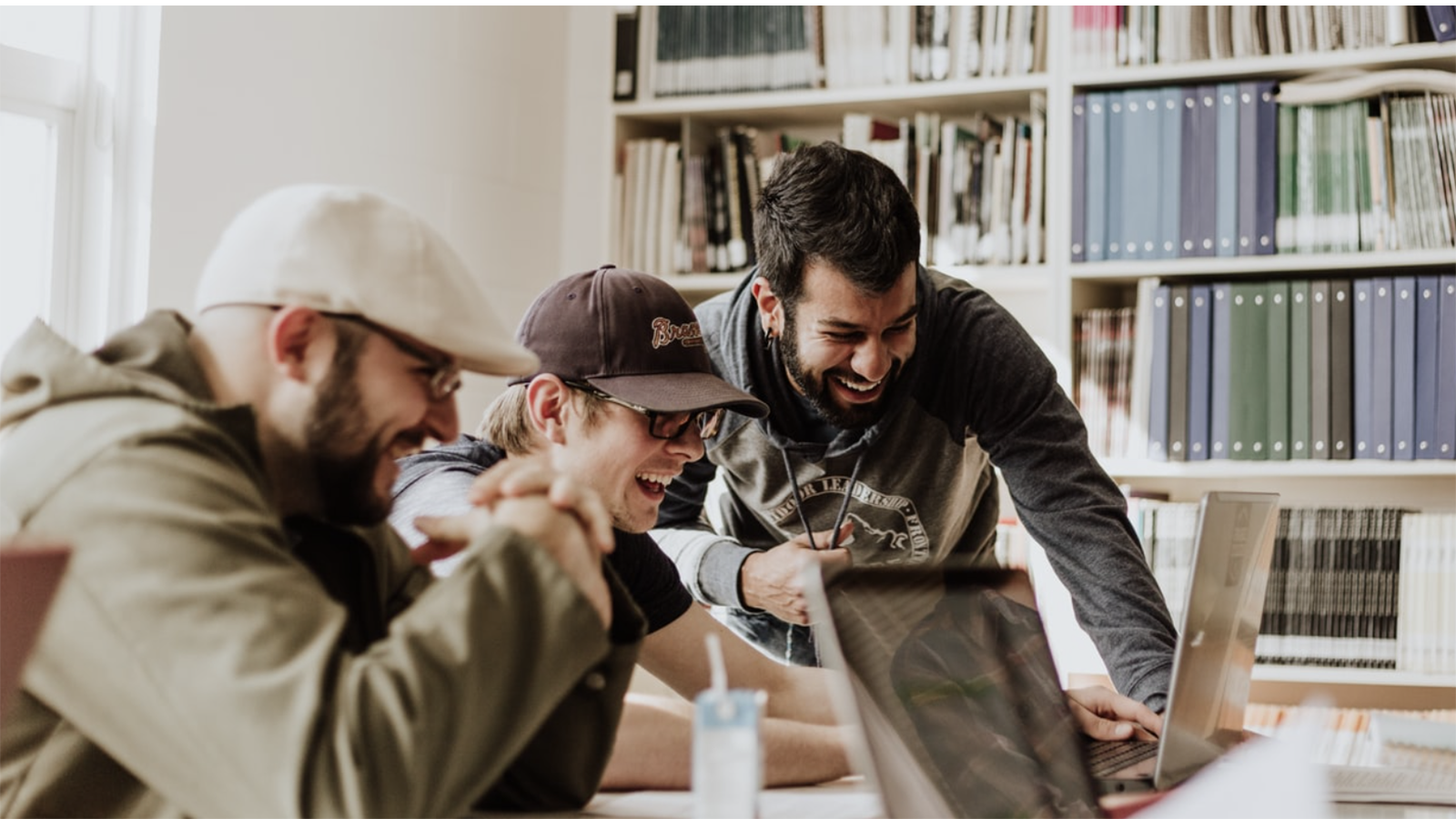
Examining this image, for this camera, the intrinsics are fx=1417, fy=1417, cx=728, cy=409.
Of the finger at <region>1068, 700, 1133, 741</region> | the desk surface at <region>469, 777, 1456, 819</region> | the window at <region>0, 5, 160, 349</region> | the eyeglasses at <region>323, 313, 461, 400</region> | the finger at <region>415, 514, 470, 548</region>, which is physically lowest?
the desk surface at <region>469, 777, 1456, 819</region>

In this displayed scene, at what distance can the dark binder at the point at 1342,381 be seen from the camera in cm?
276

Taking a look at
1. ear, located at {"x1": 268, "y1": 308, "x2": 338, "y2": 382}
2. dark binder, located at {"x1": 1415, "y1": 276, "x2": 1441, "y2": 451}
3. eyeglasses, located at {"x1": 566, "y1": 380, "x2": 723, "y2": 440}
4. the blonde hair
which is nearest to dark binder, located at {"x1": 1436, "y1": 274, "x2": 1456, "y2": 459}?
dark binder, located at {"x1": 1415, "y1": 276, "x2": 1441, "y2": 451}

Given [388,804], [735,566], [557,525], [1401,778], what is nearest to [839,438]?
[735,566]

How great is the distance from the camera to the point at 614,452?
174 cm

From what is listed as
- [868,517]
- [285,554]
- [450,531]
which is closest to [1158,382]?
[868,517]

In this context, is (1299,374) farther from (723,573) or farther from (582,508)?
(582,508)

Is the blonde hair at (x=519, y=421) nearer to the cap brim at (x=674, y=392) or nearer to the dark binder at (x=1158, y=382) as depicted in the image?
the cap brim at (x=674, y=392)

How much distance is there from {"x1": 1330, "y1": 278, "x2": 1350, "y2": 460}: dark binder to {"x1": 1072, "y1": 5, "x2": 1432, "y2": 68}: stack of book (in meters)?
0.49

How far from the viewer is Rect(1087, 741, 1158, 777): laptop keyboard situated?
4.37 feet

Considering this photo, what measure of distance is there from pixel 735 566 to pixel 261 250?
43.5 inches

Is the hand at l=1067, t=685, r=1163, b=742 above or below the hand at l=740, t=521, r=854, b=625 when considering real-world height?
below

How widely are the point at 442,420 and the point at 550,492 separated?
14 centimetres

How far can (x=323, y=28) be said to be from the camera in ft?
8.93

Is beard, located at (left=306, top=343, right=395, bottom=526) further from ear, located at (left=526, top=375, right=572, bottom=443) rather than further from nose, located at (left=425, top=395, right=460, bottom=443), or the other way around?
ear, located at (left=526, top=375, right=572, bottom=443)
